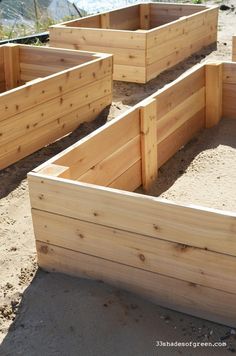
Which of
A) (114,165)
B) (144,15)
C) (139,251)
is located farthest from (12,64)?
(139,251)

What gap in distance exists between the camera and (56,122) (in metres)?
4.92

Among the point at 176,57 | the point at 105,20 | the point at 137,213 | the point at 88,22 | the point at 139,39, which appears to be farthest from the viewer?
the point at 105,20

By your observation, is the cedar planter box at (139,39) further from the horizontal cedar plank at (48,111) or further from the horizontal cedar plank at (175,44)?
the horizontal cedar plank at (48,111)

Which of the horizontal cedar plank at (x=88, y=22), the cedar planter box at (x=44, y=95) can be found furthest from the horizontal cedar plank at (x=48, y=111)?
the horizontal cedar plank at (x=88, y=22)

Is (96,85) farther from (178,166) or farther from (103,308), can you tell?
(103,308)

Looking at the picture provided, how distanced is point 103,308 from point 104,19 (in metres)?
5.74

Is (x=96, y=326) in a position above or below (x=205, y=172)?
below

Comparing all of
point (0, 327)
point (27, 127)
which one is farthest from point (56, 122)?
point (0, 327)

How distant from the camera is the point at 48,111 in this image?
4.79 metres

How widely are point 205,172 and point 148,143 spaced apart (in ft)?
1.80

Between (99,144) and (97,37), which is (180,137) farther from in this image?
(97,37)

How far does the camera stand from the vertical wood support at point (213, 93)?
485cm

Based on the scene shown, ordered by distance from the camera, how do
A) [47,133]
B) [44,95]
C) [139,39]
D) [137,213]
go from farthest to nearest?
1. [139,39]
2. [47,133]
3. [44,95]
4. [137,213]

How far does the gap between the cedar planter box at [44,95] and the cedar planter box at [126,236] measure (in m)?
1.13
